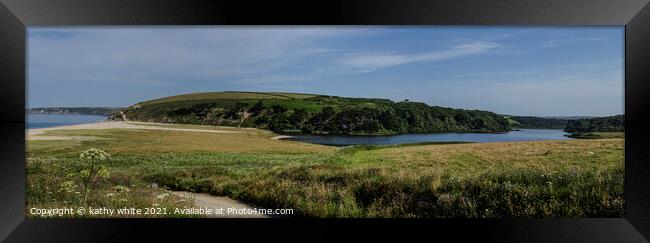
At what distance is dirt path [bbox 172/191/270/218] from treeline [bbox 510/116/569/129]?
448cm

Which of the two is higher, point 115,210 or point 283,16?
point 283,16

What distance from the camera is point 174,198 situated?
7.71m

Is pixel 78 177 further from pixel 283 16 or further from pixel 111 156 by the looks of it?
pixel 283 16

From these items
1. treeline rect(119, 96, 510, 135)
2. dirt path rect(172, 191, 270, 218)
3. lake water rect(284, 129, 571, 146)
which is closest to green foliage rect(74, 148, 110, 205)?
treeline rect(119, 96, 510, 135)

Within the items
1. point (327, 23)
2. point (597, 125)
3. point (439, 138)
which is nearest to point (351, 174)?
point (439, 138)

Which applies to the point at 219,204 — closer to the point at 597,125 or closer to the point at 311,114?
the point at 311,114

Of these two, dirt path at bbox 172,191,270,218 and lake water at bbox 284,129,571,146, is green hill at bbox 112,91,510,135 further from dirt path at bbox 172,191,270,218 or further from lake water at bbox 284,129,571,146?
dirt path at bbox 172,191,270,218

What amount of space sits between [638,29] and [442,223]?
384 cm

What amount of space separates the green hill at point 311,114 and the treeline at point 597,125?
107 centimetres

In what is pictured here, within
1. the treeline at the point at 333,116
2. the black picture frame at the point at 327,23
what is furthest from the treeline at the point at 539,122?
the black picture frame at the point at 327,23

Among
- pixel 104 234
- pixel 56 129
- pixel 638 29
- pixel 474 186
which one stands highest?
pixel 638 29

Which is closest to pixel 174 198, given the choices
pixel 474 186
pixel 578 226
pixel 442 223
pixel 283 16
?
pixel 283 16

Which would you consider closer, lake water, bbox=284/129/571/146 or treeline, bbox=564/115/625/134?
treeline, bbox=564/115/625/134

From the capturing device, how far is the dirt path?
7.52 m
